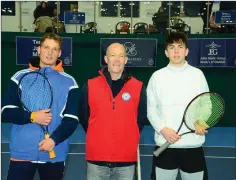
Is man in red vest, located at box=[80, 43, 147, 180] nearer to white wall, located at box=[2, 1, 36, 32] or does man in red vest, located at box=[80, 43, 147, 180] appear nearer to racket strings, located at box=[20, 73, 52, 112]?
racket strings, located at box=[20, 73, 52, 112]

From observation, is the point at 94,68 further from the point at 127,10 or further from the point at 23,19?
the point at 127,10

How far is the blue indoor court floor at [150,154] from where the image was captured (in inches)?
229

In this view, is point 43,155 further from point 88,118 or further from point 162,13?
point 162,13

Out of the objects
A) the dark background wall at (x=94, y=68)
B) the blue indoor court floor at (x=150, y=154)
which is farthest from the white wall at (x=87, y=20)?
the blue indoor court floor at (x=150, y=154)

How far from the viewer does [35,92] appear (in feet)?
10.6

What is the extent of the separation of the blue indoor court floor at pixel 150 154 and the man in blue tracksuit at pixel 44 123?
7.47 feet

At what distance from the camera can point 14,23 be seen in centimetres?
1009

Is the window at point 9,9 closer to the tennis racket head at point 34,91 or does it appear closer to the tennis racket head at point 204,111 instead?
the tennis racket head at point 34,91

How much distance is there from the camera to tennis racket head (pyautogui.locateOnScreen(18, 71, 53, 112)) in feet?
10.6

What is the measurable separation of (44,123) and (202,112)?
1.29 meters

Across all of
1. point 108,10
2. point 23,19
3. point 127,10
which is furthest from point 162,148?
point 127,10

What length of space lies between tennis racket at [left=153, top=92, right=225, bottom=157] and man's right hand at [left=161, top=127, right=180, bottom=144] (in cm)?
4

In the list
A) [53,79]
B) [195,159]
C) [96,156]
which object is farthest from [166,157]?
[53,79]

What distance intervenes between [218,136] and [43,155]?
5.59 m
